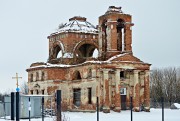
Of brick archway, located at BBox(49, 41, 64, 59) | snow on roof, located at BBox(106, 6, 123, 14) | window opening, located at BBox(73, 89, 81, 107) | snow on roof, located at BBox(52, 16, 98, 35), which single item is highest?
snow on roof, located at BBox(106, 6, 123, 14)

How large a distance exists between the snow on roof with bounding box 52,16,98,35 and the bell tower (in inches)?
166

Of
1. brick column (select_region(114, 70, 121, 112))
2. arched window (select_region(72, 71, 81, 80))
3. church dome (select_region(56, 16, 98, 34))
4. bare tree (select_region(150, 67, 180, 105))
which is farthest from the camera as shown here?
bare tree (select_region(150, 67, 180, 105))

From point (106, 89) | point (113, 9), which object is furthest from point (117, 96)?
point (113, 9)

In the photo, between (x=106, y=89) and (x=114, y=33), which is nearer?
(x=106, y=89)

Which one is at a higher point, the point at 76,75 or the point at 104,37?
the point at 104,37

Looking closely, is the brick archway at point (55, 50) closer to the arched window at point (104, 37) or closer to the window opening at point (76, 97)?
the arched window at point (104, 37)

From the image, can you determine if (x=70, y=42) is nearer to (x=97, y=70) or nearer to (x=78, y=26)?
(x=78, y=26)

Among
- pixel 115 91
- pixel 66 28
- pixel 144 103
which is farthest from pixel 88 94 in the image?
pixel 66 28

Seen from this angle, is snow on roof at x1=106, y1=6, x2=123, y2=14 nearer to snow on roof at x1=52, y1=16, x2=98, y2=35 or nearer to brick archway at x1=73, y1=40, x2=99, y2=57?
snow on roof at x1=52, y1=16, x2=98, y2=35

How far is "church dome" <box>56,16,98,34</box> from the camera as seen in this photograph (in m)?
48.6

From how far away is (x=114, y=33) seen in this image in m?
43.5

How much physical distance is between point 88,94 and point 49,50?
11707 millimetres

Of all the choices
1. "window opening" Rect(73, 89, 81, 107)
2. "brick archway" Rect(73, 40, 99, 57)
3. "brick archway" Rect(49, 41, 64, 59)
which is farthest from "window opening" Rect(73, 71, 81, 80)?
"brick archway" Rect(49, 41, 64, 59)

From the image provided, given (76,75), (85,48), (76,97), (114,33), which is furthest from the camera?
(85,48)
